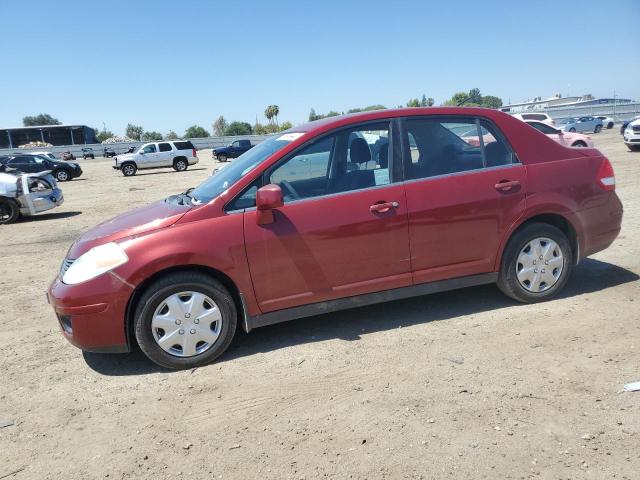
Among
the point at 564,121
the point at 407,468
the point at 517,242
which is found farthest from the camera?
the point at 564,121

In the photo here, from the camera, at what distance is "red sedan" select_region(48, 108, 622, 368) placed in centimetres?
364

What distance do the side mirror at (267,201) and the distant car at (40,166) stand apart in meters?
23.4

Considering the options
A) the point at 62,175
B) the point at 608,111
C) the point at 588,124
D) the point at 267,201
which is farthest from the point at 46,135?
the point at 267,201

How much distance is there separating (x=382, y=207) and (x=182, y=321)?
1.78 m

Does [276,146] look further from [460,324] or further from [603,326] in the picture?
[603,326]

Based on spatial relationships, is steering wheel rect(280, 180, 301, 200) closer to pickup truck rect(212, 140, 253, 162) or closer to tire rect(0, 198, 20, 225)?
tire rect(0, 198, 20, 225)

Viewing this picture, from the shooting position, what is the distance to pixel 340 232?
388 centimetres

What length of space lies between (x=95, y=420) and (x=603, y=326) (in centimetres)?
387

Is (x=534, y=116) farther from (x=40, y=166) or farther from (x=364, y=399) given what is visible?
(x=40, y=166)

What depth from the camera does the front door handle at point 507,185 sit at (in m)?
4.28

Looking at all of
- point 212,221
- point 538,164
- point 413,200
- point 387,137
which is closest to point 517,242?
point 538,164

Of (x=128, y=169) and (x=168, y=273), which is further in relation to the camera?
(x=128, y=169)

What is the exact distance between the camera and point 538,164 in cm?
442

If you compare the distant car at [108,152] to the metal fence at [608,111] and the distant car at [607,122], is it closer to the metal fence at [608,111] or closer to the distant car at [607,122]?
the metal fence at [608,111]
